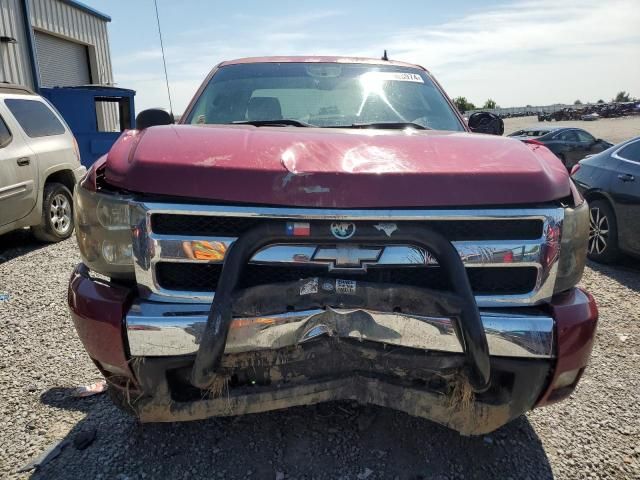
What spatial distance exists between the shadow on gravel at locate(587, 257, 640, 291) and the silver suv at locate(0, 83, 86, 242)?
6.46m

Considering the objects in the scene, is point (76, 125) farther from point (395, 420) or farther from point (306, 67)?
point (395, 420)

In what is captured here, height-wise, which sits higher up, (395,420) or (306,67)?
(306,67)

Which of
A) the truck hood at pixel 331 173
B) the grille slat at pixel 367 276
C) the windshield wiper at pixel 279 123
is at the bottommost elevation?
the grille slat at pixel 367 276

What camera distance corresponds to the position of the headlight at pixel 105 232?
6.22 feet

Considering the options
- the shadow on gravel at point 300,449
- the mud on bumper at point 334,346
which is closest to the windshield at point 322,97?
the mud on bumper at point 334,346

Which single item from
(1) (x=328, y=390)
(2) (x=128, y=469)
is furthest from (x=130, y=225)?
(2) (x=128, y=469)

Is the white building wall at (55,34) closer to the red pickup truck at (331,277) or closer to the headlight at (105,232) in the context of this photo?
the headlight at (105,232)

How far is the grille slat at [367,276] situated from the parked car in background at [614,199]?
3.80 m

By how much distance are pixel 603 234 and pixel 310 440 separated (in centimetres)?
459

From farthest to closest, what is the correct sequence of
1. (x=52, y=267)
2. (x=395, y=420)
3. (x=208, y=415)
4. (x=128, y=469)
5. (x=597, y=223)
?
(x=597, y=223) → (x=52, y=267) → (x=395, y=420) → (x=128, y=469) → (x=208, y=415)

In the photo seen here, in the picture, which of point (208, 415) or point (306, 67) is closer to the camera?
point (208, 415)

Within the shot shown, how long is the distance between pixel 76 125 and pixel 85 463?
389 inches

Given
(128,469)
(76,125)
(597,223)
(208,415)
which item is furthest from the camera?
(76,125)

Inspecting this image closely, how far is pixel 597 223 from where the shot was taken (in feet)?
18.5
